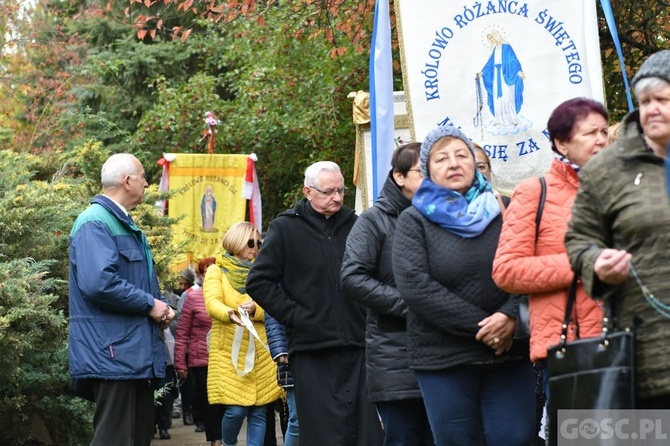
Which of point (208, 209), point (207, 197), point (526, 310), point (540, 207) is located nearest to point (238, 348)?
point (526, 310)

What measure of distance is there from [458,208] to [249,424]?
467 centimetres

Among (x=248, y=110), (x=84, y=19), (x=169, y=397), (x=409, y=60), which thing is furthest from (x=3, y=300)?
(x=84, y=19)

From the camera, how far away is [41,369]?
8945 mm

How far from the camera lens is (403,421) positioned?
6.50 meters

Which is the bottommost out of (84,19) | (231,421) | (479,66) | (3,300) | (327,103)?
(231,421)

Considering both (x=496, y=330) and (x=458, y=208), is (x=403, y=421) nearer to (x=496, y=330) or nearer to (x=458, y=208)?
(x=496, y=330)

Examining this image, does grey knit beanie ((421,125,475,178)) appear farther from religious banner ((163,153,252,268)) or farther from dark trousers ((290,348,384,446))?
religious banner ((163,153,252,268))

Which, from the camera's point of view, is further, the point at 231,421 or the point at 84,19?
the point at 84,19

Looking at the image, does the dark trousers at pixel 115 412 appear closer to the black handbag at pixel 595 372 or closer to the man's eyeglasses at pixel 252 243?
the man's eyeglasses at pixel 252 243

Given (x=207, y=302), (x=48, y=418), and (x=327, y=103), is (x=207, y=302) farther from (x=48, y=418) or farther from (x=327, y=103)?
(x=327, y=103)

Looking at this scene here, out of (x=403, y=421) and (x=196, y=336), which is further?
(x=196, y=336)

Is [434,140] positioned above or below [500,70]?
below

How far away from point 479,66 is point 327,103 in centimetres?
985

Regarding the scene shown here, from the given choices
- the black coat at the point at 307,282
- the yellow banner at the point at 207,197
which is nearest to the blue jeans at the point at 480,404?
the black coat at the point at 307,282
